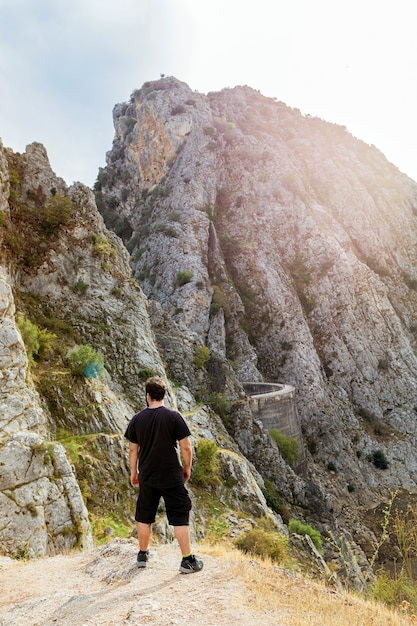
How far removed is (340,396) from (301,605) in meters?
47.6

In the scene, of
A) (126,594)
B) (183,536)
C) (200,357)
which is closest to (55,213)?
(200,357)

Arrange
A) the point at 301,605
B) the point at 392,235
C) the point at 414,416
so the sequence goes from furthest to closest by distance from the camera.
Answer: the point at 392,235
the point at 414,416
the point at 301,605

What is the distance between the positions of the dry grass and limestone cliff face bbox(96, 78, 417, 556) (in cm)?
2350

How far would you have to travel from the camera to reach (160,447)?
452 centimetres

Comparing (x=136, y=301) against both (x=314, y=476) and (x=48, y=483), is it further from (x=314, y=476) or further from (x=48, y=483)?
(x=314, y=476)

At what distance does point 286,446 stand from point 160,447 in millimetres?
29458

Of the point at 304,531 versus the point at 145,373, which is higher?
the point at 145,373

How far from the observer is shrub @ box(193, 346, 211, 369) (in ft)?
95.9

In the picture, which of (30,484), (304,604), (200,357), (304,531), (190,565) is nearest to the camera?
(304,604)

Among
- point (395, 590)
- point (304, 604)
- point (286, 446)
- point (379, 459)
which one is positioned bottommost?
point (379, 459)

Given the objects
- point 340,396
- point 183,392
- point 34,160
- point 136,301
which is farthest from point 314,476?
point 34,160

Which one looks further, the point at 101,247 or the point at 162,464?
the point at 101,247

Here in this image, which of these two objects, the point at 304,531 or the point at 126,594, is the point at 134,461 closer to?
the point at 126,594

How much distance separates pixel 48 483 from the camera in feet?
28.2
